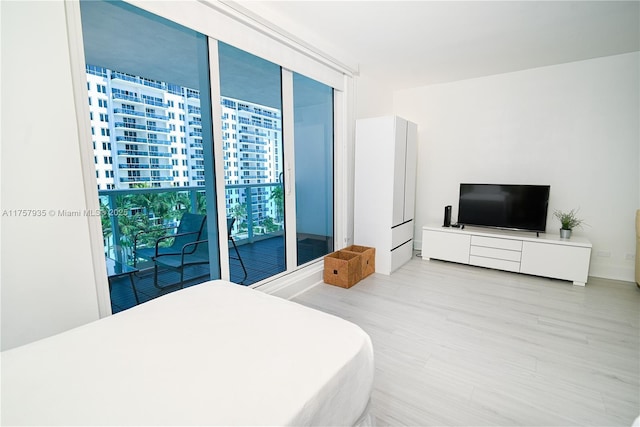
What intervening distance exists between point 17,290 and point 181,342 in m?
0.88

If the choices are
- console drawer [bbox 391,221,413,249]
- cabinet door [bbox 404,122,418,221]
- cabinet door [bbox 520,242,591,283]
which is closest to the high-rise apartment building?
console drawer [bbox 391,221,413,249]

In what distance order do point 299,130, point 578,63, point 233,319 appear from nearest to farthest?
1. point 233,319
2. point 299,130
3. point 578,63

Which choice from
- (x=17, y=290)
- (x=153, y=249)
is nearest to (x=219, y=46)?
(x=153, y=249)

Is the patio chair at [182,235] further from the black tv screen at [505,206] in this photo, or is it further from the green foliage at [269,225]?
the black tv screen at [505,206]

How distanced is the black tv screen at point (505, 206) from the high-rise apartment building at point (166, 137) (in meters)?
2.67

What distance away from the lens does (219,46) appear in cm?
228

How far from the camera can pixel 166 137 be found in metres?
2.29

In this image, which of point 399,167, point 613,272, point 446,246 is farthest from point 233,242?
point 613,272

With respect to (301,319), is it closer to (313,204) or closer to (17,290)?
(17,290)

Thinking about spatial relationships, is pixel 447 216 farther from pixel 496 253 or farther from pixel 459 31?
pixel 459 31

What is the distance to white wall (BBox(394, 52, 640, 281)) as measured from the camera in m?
3.28

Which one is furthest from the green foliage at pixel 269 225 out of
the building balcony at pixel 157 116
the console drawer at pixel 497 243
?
the console drawer at pixel 497 243

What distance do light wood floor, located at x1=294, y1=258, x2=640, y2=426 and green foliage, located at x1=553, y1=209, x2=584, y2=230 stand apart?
66 centimetres

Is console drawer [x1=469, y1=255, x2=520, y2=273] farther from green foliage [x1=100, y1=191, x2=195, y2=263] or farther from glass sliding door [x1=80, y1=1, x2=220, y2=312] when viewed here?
green foliage [x1=100, y1=191, x2=195, y2=263]
